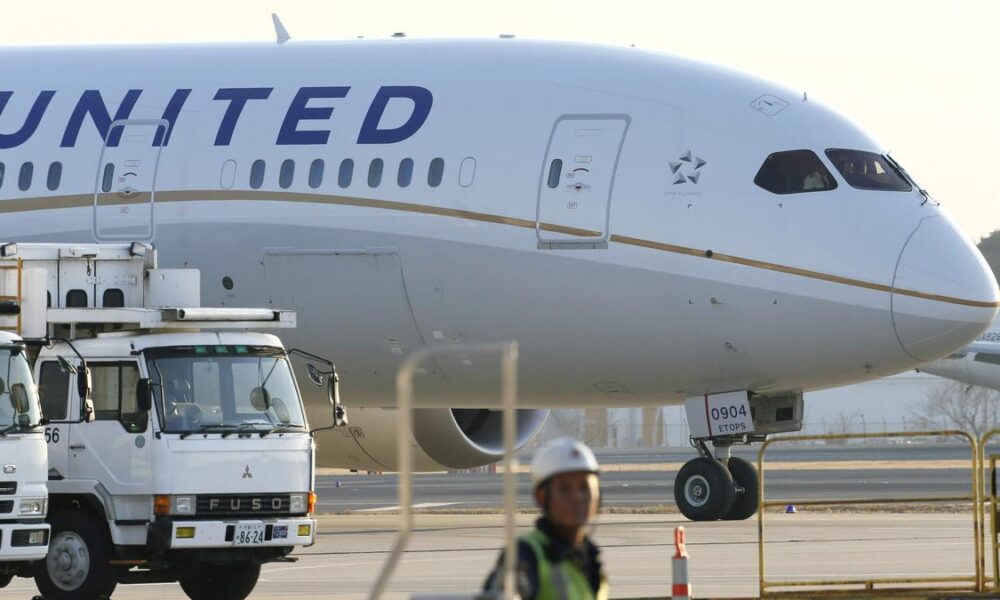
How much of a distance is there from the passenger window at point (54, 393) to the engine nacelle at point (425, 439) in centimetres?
955

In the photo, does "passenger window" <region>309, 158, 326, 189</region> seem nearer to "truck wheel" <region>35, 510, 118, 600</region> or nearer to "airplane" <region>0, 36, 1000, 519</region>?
"airplane" <region>0, 36, 1000, 519</region>

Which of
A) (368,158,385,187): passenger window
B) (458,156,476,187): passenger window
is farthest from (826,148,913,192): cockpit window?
(368,158,385,187): passenger window

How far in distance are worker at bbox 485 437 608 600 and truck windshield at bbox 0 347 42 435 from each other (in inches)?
405

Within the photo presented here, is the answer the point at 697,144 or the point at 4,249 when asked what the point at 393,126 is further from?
the point at 4,249

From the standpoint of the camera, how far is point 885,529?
27.5m

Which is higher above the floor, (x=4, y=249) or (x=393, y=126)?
(x=393, y=126)

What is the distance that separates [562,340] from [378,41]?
15.5 feet

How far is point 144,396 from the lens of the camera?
18.6 m

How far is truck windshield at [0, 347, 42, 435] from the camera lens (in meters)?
18.0

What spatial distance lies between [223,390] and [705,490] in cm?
693

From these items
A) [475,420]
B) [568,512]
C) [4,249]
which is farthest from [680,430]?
[568,512]

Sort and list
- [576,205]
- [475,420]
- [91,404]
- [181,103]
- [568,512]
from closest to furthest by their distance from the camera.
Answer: [568,512]
[91,404]
[576,205]
[181,103]
[475,420]

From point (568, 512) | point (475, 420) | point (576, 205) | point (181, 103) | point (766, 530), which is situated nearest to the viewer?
point (568, 512)

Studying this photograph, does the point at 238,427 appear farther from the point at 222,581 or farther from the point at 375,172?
the point at 375,172
